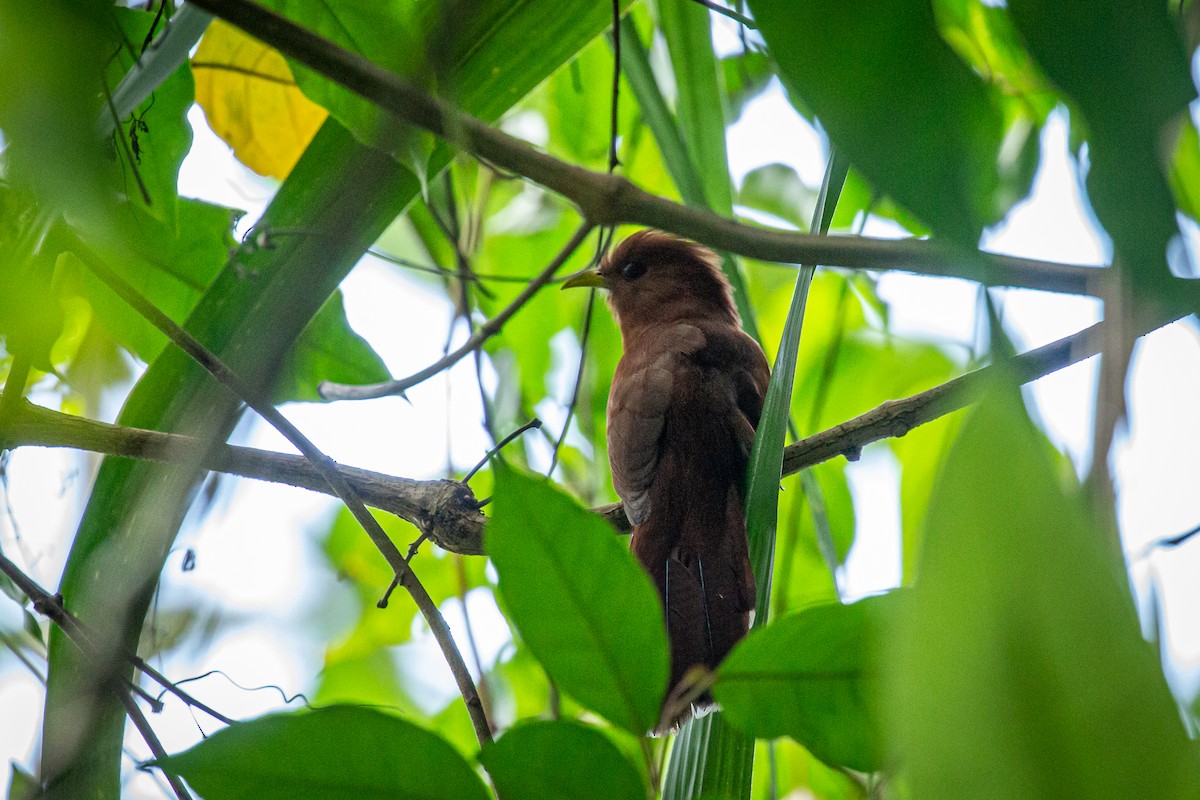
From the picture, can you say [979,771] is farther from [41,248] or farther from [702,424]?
[702,424]

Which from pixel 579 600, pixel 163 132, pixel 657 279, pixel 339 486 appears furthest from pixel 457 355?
pixel 657 279

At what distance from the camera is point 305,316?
37.6 inches

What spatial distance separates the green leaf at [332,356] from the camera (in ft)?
5.56

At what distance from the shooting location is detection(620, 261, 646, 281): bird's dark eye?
10.4ft

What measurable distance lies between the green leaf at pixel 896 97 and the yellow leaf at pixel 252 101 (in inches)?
65.8

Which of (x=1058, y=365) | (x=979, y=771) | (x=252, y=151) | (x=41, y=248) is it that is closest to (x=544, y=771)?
(x=979, y=771)

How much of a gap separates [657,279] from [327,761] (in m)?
2.69

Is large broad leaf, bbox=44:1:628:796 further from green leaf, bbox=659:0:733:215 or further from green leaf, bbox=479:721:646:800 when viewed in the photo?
green leaf, bbox=479:721:646:800

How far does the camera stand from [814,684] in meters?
0.61

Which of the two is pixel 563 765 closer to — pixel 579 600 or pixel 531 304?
pixel 579 600

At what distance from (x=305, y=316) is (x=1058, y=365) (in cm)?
118

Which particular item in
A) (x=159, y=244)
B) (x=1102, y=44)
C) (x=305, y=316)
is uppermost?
(x=159, y=244)

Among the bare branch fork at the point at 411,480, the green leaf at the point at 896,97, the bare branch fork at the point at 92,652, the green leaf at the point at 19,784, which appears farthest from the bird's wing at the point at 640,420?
the green leaf at the point at 896,97

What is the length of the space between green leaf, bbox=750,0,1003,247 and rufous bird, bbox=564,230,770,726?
4.05 ft
